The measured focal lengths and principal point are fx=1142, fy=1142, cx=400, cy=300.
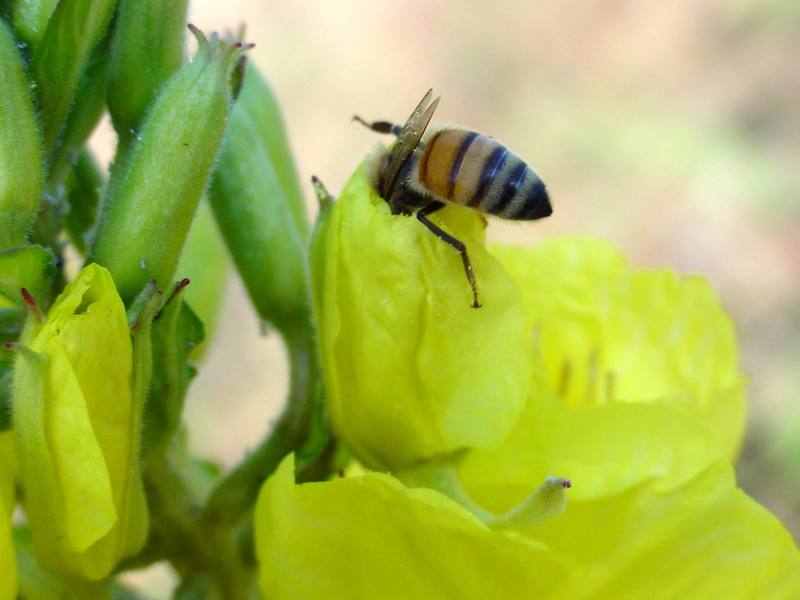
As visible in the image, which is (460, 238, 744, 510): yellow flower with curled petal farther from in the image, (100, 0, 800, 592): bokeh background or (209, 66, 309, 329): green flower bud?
(100, 0, 800, 592): bokeh background

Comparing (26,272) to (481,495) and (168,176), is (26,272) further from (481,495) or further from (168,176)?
(481,495)

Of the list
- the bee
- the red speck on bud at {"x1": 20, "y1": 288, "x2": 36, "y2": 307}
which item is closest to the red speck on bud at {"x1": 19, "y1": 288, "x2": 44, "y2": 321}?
the red speck on bud at {"x1": 20, "y1": 288, "x2": 36, "y2": 307}

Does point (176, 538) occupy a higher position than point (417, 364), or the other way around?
point (417, 364)

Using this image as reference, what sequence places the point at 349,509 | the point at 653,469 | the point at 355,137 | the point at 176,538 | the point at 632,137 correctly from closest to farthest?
1. the point at 349,509
2. the point at 653,469
3. the point at 176,538
4. the point at 632,137
5. the point at 355,137

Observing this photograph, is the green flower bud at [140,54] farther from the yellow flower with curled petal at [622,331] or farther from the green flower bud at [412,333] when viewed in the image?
the yellow flower with curled petal at [622,331]

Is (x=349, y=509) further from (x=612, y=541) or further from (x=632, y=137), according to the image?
(x=632, y=137)

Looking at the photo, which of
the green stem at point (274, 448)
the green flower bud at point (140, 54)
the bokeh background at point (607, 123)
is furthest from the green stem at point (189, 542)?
the bokeh background at point (607, 123)

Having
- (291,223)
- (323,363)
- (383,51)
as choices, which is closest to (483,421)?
(323,363)
